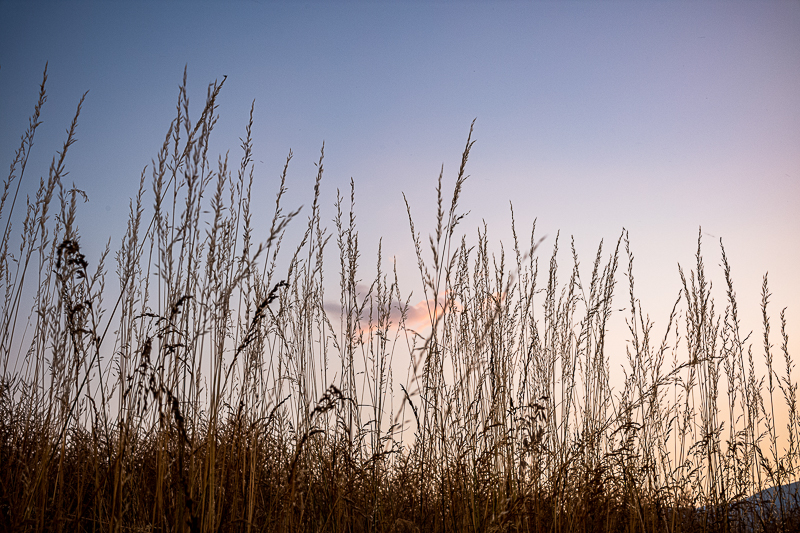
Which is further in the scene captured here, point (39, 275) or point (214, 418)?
point (39, 275)

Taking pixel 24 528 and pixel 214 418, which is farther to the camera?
pixel 24 528

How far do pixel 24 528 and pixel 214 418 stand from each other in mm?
842

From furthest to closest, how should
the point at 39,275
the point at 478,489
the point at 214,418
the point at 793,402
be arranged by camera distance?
the point at 793,402
the point at 39,275
the point at 478,489
the point at 214,418

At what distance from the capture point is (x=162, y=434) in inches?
67.1

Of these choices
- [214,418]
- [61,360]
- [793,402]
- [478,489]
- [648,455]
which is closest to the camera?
[214,418]

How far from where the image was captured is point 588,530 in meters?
2.74

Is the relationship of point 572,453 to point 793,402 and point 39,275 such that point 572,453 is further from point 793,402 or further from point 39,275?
point 39,275

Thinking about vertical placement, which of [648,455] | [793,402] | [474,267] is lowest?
[648,455]

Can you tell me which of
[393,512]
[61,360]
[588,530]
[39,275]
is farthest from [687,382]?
[39,275]

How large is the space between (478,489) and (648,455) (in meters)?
1.12

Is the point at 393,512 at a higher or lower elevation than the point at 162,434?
lower

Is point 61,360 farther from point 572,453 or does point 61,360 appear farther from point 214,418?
point 572,453

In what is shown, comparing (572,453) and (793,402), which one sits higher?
(793,402)

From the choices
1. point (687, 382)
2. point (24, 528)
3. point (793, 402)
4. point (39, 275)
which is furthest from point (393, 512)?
point (793, 402)
